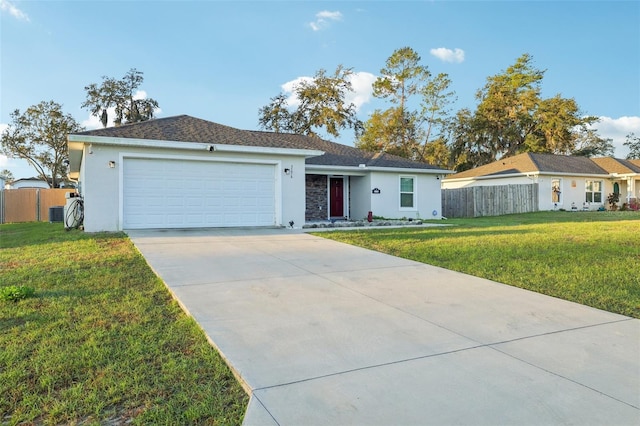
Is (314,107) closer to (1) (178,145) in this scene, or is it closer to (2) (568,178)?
(2) (568,178)

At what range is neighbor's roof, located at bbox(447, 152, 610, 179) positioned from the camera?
24.9 m

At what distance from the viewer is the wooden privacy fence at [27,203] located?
22.2 metres

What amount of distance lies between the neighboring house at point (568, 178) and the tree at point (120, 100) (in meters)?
27.3

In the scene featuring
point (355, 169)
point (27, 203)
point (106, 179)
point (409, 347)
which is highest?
point (355, 169)

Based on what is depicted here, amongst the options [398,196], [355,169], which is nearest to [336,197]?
[355,169]

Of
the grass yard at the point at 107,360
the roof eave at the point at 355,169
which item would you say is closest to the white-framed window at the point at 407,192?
the roof eave at the point at 355,169

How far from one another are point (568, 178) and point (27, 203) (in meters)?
31.7

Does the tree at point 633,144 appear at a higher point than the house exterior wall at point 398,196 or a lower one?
higher

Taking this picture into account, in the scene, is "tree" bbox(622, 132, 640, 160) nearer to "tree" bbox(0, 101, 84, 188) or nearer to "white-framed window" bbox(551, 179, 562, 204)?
"white-framed window" bbox(551, 179, 562, 204)

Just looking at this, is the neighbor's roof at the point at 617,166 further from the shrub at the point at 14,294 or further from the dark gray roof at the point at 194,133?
the shrub at the point at 14,294

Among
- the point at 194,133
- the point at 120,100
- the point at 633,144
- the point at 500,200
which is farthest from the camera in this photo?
the point at 633,144

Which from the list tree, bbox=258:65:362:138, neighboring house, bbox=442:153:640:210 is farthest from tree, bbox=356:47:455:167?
neighboring house, bbox=442:153:640:210

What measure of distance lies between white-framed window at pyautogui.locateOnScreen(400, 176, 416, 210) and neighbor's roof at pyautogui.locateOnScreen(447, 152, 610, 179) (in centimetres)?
968

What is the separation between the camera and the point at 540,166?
2469 centimetres
